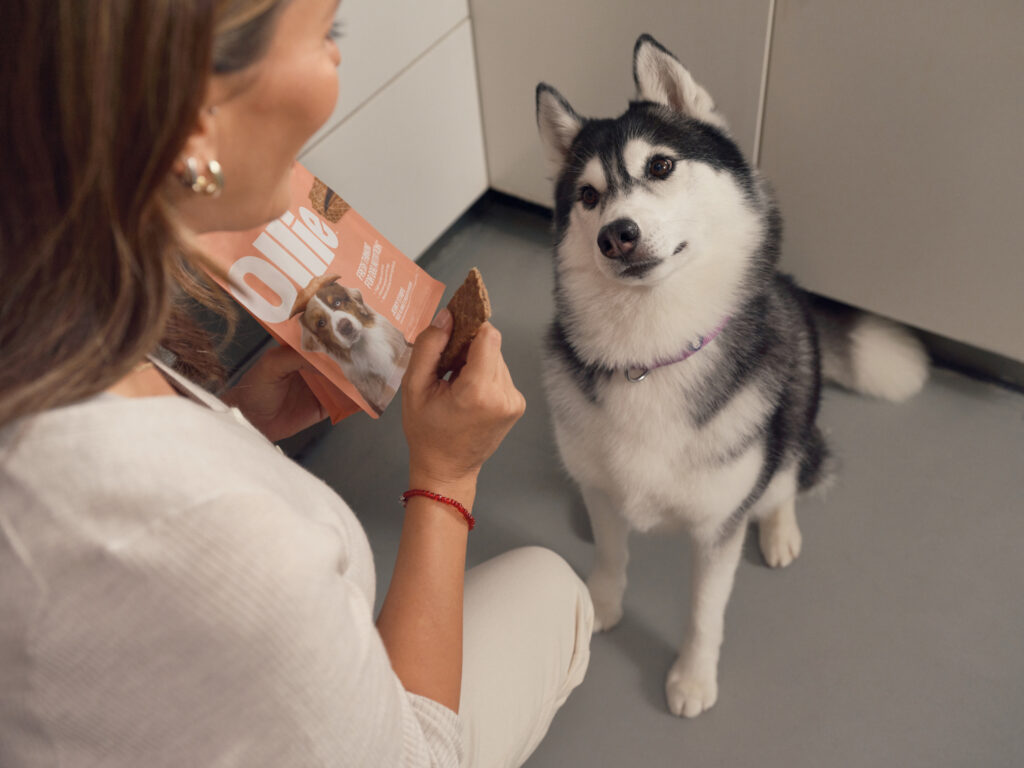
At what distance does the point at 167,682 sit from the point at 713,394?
80cm

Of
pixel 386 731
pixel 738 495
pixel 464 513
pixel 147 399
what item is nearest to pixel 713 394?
pixel 738 495

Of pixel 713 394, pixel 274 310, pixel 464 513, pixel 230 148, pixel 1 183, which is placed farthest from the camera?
pixel 713 394

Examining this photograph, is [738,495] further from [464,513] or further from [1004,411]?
[1004,411]

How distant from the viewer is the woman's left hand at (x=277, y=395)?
108 centimetres

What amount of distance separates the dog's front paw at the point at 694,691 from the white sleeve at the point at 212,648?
0.87 metres

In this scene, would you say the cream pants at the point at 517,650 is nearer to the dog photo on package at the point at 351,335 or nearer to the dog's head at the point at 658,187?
the dog photo on package at the point at 351,335

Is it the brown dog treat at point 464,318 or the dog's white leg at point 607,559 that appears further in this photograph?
the dog's white leg at point 607,559

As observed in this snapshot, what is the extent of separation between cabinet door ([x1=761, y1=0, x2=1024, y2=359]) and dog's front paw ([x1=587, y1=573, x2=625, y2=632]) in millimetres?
805

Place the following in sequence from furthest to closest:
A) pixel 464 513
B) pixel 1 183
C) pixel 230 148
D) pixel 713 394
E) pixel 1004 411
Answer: pixel 1004 411 → pixel 713 394 → pixel 464 513 → pixel 230 148 → pixel 1 183

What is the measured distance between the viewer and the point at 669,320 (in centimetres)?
113

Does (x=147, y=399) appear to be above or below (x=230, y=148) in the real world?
below

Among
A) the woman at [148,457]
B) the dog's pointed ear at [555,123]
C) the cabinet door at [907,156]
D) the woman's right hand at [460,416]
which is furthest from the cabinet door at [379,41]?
the woman at [148,457]

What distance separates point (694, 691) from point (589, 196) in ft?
2.71

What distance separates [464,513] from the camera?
2.86 ft
